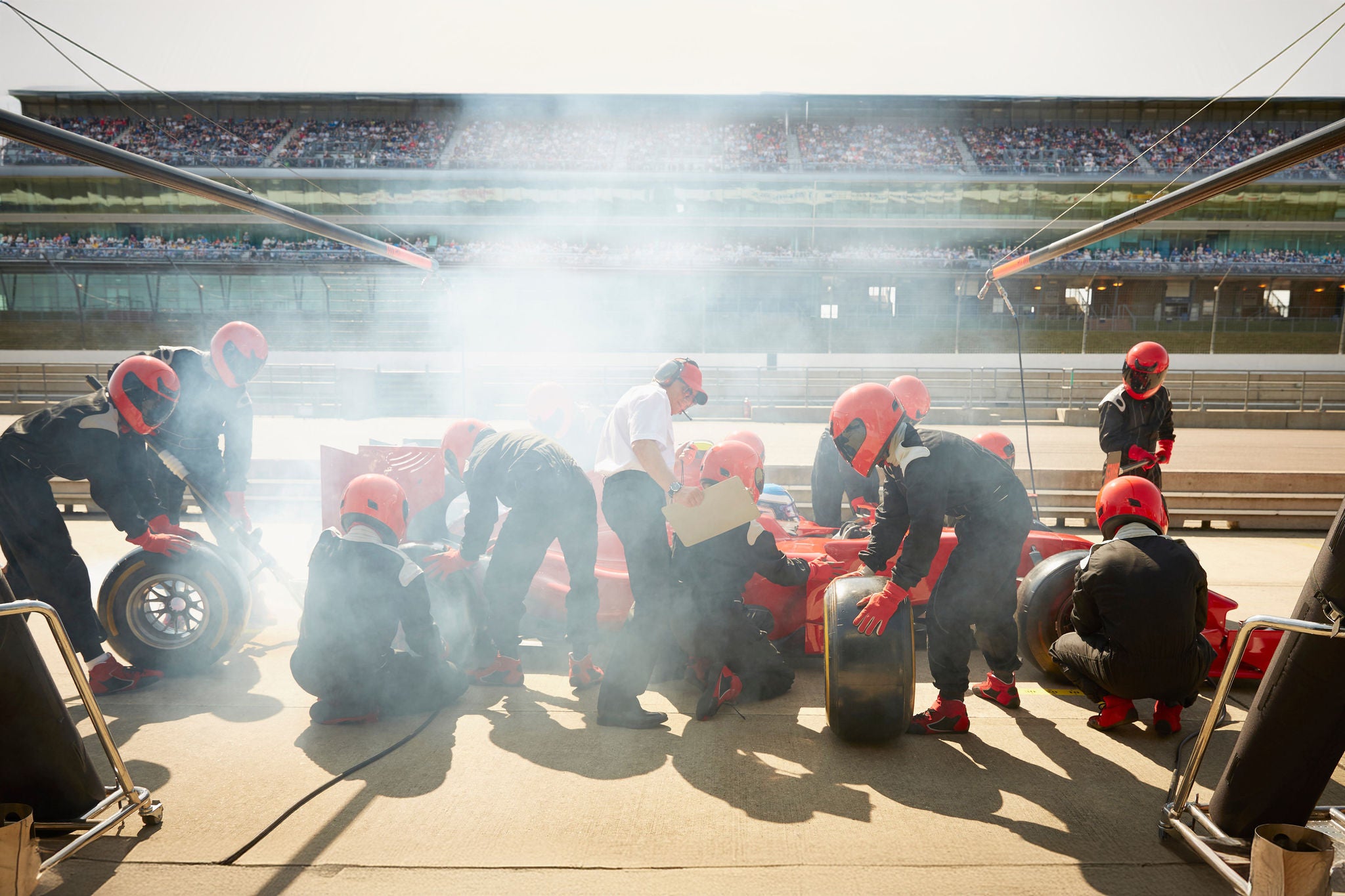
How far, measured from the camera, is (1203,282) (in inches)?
1405

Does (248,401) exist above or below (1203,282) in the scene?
below

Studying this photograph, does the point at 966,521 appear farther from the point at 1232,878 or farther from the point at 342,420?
the point at 342,420

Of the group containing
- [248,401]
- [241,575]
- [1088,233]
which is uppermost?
[1088,233]

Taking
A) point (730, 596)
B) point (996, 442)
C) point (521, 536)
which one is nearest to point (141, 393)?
point (521, 536)

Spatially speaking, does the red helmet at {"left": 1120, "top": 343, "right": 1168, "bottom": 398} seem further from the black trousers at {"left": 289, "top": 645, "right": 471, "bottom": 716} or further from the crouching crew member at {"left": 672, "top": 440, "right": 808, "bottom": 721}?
the black trousers at {"left": 289, "top": 645, "right": 471, "bottom": 716}

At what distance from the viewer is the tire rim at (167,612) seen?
4375mm

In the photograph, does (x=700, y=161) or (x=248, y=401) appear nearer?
(x=248, y=401)

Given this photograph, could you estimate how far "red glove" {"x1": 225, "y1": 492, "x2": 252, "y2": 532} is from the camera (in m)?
5.57

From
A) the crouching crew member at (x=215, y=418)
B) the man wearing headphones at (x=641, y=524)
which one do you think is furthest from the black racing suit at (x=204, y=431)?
the man wearing headphones at (x=641, y=524)

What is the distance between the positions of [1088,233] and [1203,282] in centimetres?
3705

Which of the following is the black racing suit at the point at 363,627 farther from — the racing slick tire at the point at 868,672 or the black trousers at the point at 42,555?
the racing slick tire at the point at 868,672

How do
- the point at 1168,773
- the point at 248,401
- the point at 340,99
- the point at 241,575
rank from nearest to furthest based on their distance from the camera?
the point at 1168,773, the point at 241,575, the point at 248,401, the point at 340,99

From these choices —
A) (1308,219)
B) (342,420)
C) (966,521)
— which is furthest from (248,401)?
(1308,219)

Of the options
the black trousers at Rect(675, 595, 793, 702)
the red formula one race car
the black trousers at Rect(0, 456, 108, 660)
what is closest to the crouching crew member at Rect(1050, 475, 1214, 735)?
the red formula one race car
